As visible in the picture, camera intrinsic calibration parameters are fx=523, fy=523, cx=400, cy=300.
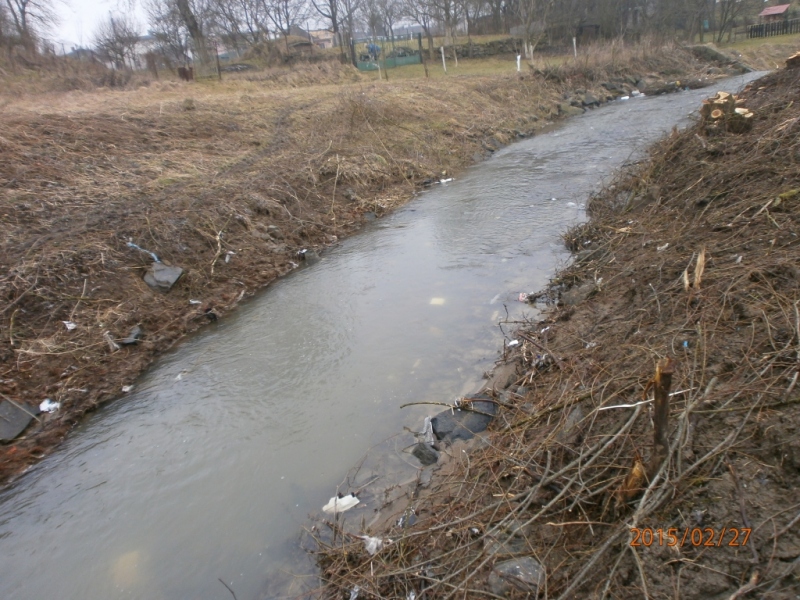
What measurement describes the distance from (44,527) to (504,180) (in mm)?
11303

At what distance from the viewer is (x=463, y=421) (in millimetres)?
4965

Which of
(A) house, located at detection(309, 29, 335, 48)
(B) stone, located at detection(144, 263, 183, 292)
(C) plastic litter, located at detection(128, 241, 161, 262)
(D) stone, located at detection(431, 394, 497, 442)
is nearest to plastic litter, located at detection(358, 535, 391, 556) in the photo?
(D) stone, located at detection(431, 394, 497, 442)

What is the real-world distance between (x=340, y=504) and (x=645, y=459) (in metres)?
2.45

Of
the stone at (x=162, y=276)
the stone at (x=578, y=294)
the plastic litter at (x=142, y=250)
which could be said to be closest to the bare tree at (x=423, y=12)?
the plastic litter at (x=142, y=250)

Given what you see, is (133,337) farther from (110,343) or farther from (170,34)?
(170,34)

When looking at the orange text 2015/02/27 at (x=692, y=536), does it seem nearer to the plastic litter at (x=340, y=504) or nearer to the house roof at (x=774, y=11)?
the plastic litter at (x=340, y=504)

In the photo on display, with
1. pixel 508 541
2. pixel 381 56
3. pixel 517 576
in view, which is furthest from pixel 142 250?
pixel 381 56

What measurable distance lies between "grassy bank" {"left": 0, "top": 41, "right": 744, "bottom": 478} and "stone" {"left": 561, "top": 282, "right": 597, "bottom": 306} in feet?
16.0

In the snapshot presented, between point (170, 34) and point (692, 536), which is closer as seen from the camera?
point (692, 536)

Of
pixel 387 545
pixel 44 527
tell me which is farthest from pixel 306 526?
pixel 44 527

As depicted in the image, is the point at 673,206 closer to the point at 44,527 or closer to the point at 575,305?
the point at 575,305

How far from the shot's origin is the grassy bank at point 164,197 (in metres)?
6.64

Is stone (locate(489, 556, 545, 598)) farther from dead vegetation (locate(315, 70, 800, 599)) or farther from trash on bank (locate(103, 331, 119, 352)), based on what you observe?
trash on bank (locate(103, 331, 119, 352))

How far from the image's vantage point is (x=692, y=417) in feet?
10.6
